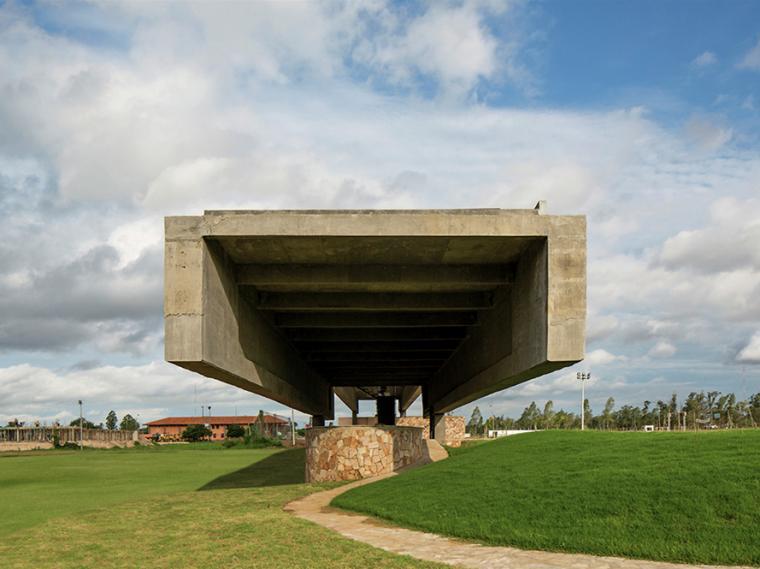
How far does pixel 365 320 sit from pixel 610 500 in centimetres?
1289

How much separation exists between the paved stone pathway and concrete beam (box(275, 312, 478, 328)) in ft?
30.2

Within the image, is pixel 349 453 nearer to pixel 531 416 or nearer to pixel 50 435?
pixel 50 435

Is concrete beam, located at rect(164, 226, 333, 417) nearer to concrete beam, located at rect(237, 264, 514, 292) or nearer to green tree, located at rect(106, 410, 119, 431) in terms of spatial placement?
concrete beam, located at rect(237, 264, 514, 292)

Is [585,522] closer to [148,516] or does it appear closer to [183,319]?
[183,319]

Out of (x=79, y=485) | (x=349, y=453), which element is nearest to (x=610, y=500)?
(x=349, y=453)

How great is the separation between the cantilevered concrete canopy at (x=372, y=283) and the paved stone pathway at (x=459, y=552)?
5.37 meters

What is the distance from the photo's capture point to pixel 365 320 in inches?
999

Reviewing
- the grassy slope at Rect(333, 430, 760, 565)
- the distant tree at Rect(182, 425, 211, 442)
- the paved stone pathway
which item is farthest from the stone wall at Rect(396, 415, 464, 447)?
the distant tree at Rect(182, 425, 211, 442)

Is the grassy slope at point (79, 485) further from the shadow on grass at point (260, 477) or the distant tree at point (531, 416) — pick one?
the distant tree at point (531, 416)

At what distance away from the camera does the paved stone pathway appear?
11562 mm

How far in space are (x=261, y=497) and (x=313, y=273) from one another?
8.49 m

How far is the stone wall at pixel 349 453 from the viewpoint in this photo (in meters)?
26.7

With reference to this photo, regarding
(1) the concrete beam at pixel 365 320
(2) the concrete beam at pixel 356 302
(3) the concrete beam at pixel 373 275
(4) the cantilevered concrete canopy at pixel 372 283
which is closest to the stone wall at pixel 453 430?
(4) the cantilevered concrete canopy at pixel 372 283

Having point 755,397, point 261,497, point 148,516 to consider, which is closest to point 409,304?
point 261,497
